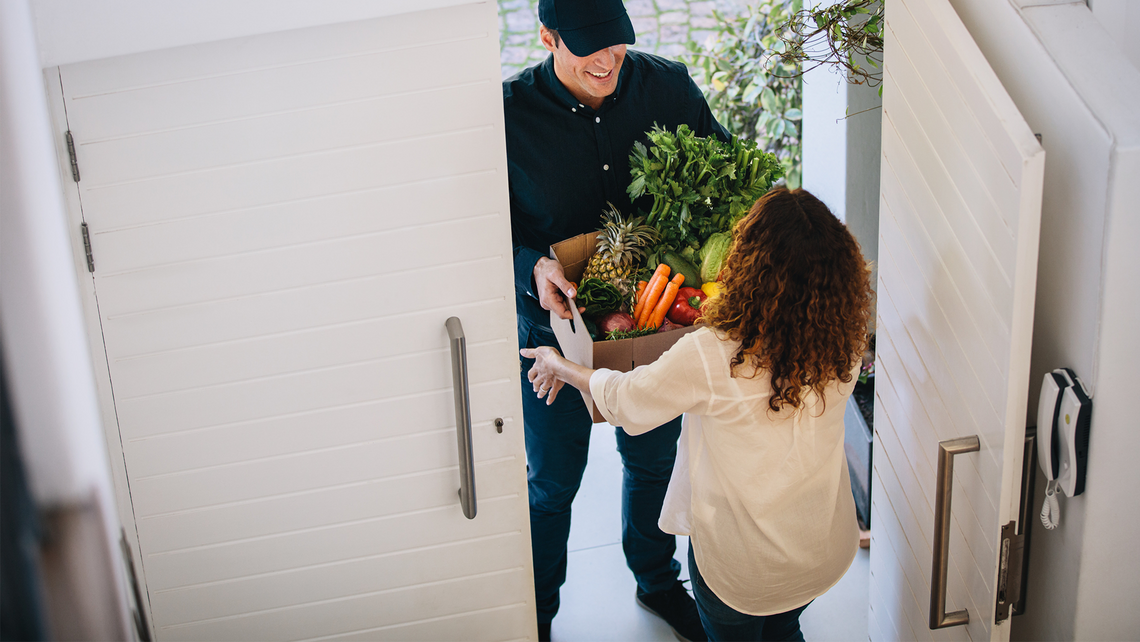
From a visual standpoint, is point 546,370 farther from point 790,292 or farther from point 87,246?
point 87,246

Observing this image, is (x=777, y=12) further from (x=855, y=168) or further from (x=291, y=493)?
(x=291, y=493)

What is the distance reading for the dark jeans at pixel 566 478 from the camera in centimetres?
243

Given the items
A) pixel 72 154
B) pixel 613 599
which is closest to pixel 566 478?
pixel 613 599

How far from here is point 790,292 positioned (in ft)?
5.29

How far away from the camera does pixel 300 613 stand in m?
2.00

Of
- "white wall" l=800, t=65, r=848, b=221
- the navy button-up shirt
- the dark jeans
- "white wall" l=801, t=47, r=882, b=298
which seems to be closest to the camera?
the navy button-up shirt

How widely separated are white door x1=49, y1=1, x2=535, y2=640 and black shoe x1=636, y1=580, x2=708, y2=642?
2.75 feet

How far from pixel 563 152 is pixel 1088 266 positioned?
1.31 m

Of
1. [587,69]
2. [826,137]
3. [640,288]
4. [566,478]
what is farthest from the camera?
[826,137]

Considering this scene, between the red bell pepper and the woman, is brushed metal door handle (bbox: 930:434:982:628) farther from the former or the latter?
the red bell pepper

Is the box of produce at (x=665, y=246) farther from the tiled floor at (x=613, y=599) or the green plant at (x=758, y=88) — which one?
the green plant at (x=758, y=88)

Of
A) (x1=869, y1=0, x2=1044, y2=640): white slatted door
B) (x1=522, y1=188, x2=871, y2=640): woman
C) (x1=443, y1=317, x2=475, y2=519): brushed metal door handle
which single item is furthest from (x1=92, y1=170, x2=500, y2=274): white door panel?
(x1=869, y1=0, x2=1044, y2=640): white slatted door

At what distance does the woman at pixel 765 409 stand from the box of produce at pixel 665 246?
0.15m

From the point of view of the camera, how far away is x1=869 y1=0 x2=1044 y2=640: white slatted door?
1.40 metres
